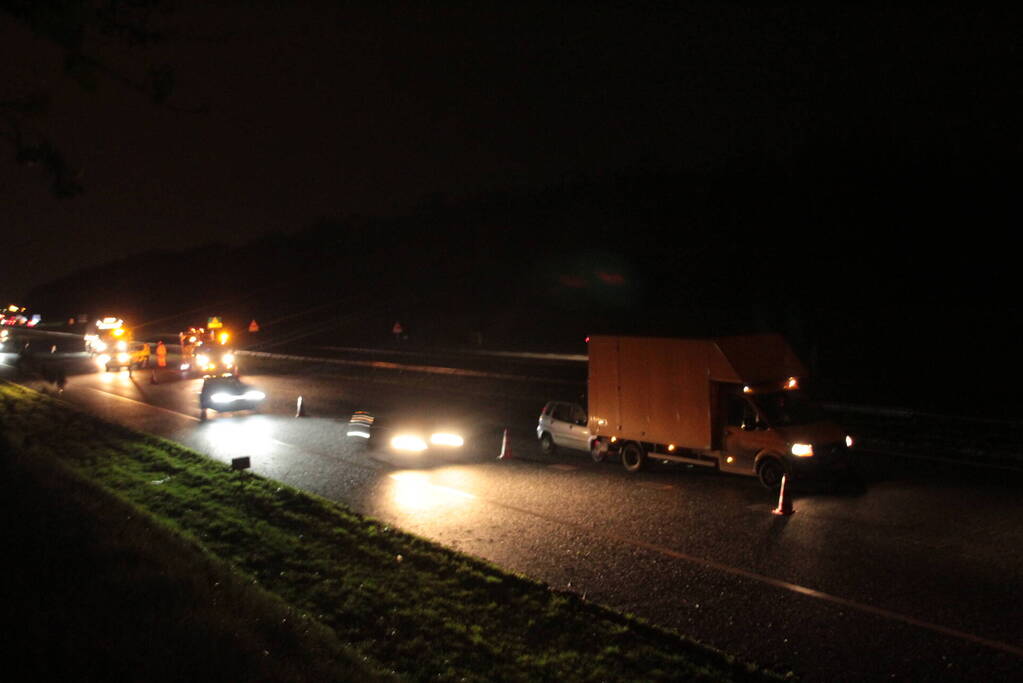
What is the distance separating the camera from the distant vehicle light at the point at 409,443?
18797 mm

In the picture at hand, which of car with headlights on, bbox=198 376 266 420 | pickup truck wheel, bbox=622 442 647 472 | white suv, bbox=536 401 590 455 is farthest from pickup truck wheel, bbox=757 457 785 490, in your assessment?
car with headlights on, bbox=198 376 266 420

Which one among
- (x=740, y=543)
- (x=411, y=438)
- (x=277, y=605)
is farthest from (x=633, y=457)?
(x=277, y=605)

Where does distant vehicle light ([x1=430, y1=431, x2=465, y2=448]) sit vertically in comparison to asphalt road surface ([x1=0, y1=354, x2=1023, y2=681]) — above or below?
above

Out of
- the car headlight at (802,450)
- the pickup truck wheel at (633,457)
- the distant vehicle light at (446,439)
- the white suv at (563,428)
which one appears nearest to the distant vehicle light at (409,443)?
the distant vehicle light at (446,439)

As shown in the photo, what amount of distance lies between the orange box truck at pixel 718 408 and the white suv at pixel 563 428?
1059 millimetres

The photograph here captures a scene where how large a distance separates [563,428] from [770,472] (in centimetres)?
520

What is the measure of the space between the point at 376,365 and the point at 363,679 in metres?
33.8

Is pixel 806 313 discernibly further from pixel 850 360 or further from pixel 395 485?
pixel 395 485

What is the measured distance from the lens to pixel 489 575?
9.51 m

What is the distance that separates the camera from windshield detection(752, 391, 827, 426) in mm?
14938

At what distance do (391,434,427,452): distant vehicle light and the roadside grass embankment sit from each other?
6135 millimetres

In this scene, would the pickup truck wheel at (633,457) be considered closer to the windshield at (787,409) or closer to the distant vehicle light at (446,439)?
the windshield at (787,409)

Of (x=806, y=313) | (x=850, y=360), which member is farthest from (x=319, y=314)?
(x=850, y=360)

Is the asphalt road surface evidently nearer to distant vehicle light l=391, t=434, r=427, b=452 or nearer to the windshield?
distant vehicle light l=391, t=434, r=427, b=452
